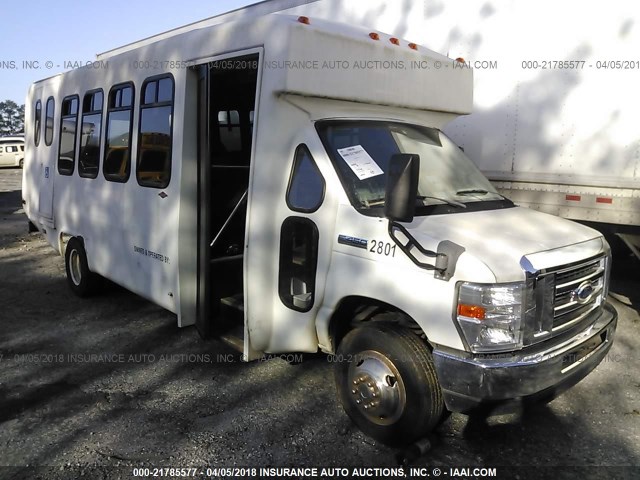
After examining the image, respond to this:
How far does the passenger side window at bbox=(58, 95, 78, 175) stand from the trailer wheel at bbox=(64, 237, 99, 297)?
0.96 metres

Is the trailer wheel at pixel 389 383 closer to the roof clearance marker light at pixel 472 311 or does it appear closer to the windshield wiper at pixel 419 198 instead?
the roof clearance marker light at pixel 472 311

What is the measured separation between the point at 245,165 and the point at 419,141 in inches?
87.1

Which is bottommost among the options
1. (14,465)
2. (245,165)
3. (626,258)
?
(14,465)

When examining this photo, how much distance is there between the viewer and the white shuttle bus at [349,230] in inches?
123

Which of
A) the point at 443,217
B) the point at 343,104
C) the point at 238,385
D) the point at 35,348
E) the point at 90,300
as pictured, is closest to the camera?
the point at 443,217

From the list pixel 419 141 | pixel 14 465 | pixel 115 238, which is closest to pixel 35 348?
pixel 115 238

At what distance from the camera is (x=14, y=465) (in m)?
3.36

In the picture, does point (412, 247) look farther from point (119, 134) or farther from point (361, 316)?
point (119, 134)

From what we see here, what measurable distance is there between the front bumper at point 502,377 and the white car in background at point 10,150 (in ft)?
99.0

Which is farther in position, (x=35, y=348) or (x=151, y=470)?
(x=35, y=348)

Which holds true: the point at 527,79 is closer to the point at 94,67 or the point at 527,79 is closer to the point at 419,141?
the point at 419,141

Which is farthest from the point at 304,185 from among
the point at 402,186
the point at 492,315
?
the point at 492,315

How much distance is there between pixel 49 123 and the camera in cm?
731

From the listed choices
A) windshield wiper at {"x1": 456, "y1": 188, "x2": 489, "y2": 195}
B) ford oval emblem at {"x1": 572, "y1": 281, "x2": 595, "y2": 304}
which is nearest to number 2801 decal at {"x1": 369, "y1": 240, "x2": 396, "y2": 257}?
windshield wiper at {"x1": 456, "y1": 188, "x2": 489, "y2": 195}
